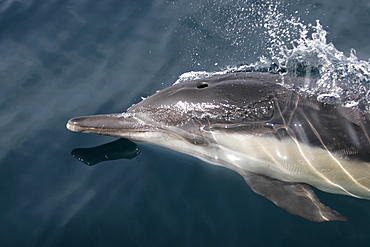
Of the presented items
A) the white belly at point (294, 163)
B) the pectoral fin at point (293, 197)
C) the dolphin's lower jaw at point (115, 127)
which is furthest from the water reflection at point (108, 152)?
the pectoral fin at point (293, 197)

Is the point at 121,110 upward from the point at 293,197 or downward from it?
upward

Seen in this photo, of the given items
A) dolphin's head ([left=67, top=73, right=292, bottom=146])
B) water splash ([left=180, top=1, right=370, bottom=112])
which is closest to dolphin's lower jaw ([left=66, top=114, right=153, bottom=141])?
dolphin's head ([left=67, top=73, right=292, bottom=146])

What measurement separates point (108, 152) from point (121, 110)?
46.2 inches

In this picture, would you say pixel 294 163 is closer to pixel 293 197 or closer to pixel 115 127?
pixel 293 197

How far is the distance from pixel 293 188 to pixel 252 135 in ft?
2.90

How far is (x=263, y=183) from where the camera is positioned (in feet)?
17.9

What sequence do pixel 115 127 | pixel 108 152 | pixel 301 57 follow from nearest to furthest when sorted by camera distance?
pixel 115 127, pixel 108 152, pixel 301 57

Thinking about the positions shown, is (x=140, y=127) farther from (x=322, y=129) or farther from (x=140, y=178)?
(x=322, y=129)

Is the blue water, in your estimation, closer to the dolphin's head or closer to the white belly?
the white belly

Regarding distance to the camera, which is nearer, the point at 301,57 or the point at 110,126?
the point at 110,126

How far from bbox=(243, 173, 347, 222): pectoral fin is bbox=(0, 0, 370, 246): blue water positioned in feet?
0.80

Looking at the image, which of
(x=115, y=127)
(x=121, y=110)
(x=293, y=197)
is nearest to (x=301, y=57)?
(x=293, y=197)

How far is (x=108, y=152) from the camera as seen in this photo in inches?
252

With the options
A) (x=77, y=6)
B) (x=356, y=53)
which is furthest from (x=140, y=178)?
(x=77, y=6)
